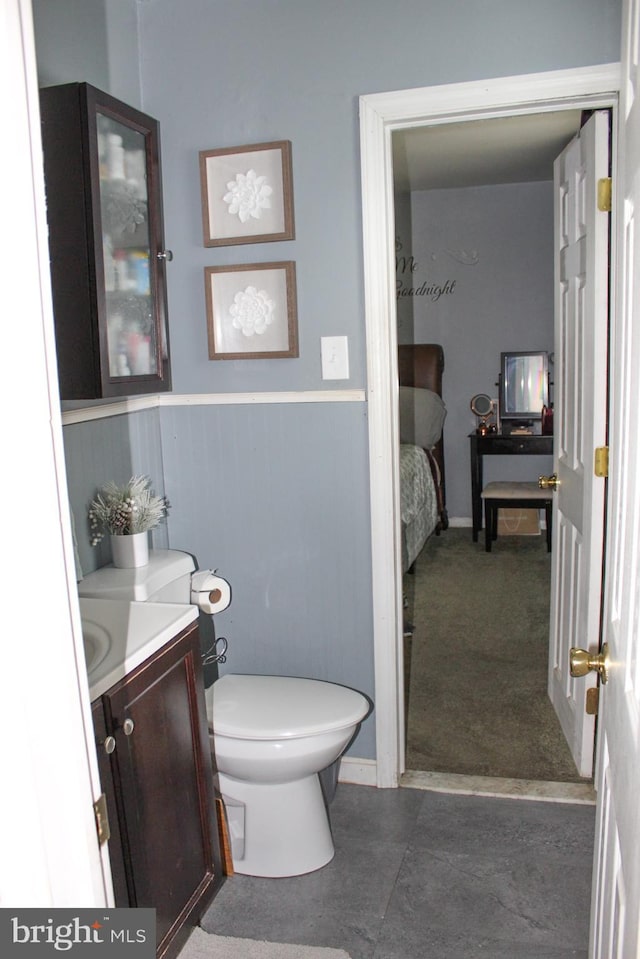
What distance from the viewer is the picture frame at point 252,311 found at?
2576 mm

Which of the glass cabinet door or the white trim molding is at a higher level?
the glass cabinet door

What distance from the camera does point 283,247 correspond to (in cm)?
257

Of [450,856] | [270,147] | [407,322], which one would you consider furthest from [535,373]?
[450,856]

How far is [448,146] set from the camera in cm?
453

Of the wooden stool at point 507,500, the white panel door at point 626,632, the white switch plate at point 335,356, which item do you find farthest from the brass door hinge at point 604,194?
the wooden stool at point 507,500

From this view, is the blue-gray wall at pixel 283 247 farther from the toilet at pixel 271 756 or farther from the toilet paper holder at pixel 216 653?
the toilet at pixel 271 756

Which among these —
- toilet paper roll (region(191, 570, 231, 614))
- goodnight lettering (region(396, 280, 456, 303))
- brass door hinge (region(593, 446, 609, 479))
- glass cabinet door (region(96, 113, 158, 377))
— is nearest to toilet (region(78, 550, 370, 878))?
toilet paper roll (region(191, 570, 231, 614))

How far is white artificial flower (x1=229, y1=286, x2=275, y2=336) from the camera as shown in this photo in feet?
8.53

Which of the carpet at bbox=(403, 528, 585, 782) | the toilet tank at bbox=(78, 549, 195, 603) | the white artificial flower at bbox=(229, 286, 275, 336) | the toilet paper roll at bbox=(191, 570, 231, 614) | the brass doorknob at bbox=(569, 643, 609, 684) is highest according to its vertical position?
the white artificial flower at bbox=(229, 286, 275, 336)

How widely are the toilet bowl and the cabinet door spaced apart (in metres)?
0.21

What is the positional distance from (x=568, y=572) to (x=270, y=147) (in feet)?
5.75

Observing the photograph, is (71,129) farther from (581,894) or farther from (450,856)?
(581,894)

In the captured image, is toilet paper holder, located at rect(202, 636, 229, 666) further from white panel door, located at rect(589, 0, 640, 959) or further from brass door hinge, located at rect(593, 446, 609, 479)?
white panel door, located at rect(589, 0, 640, 959)

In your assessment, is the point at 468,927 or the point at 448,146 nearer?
the point at 468,927
